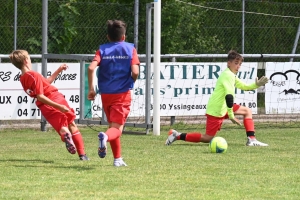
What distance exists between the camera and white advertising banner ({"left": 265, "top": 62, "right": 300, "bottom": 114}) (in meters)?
19.0

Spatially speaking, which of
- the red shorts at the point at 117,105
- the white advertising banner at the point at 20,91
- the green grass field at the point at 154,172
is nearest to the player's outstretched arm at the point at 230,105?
the green grass field at the point at 154,172

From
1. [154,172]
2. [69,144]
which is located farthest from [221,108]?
[154,172]

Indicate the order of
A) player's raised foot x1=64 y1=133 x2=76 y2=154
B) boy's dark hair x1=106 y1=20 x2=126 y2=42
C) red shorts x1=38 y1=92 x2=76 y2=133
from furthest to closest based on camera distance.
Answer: red shorts x1=38 y1=92 x2=76 y2=133, player's raised foot x1=64 y1=133 x2=76 y2=154, boy's dark hair x1=106 y1=20 x2=126 y2=42

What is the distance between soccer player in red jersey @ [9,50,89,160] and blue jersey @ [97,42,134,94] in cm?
67

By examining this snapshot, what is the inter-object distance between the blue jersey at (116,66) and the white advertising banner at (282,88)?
28.4 feet

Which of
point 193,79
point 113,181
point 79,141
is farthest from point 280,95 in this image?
point 113,181

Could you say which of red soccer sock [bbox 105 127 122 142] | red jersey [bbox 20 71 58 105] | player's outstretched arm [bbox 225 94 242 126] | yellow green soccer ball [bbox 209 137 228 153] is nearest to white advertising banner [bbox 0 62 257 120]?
player's outstretched arm [bbox 225 94 242 126]

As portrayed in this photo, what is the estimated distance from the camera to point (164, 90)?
59.8ft

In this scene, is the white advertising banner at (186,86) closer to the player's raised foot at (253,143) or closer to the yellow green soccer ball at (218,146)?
the player's raised foot at (253,143)

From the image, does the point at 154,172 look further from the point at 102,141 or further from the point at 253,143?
the point at 253,143

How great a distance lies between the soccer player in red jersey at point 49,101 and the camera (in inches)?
439

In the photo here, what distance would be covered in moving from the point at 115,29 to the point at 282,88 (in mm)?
8980

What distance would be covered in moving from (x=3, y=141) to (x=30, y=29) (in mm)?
5506

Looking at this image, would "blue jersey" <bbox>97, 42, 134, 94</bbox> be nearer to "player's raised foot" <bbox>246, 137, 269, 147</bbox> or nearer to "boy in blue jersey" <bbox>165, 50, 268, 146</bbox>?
"boy in blue jersey" <bbox>165, 50, 268, 146</bbox>
